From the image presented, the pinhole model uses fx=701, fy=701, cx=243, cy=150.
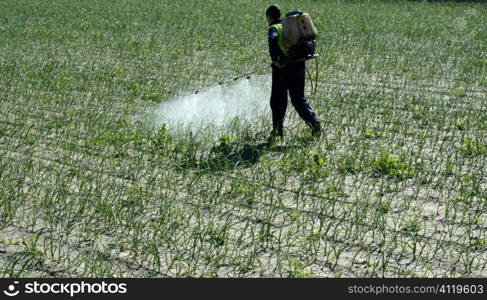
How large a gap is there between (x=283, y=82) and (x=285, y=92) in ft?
0.57

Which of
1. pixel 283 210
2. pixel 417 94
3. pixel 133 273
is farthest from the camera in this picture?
pixel 417 94

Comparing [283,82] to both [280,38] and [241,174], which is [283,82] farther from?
[241,174]

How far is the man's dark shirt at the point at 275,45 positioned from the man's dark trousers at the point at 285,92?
5.9 inches

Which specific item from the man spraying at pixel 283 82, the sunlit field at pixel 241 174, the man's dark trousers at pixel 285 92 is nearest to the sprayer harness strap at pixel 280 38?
the man spraying at pixel 283 82

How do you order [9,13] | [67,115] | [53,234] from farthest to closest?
[9,13] → [67,115] → [53,234]

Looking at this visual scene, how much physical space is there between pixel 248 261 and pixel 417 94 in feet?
23.9

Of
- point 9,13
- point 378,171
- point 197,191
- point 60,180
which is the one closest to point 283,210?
point 197,191

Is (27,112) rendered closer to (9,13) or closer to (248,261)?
(248,261)

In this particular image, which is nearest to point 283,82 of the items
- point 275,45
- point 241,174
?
point 275,45

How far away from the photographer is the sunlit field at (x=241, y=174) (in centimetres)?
544

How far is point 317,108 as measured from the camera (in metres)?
10.6

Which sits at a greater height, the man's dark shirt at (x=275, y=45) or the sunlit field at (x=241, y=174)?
the man's dark shirt at (x=275, y=45)

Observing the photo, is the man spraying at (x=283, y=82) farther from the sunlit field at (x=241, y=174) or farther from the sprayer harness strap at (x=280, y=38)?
the sunlit field at (x=241, y=174)

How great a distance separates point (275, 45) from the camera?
28.1ft
